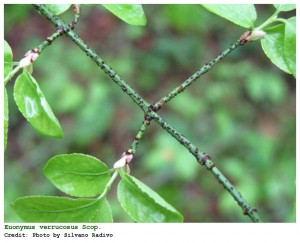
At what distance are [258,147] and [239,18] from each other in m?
1.33

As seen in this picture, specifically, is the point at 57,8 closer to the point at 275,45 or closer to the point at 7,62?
the point at 7,62

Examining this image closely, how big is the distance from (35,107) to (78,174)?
3.5 inches

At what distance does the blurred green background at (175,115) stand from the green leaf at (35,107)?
3.88ft

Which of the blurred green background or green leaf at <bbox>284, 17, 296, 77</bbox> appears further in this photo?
the blurred green background

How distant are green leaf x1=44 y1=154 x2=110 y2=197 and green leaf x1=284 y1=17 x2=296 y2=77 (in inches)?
9.6

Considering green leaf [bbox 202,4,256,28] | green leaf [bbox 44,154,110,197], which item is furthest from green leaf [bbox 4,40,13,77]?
green leaf [bbox 202,4,256,28]

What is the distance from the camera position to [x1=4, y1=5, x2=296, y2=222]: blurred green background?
5.95ft

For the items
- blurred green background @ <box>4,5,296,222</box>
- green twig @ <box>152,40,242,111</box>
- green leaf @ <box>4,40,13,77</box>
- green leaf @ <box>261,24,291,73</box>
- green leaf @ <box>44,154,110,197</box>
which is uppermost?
blurred green background @ <box>4,5,296,222</box>

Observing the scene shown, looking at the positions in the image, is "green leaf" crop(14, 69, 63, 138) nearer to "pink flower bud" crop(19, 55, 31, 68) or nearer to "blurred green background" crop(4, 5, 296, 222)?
"pink flower bud" crop(19, 55, 31, 68)

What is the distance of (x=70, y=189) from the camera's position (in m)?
0.56

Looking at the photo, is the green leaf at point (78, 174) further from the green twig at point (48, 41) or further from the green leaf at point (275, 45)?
the green leaf at point (275, 45)

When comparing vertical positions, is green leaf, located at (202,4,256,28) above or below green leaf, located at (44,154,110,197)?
above

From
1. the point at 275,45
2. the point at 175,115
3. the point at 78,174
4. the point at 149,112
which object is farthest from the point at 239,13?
the point at 175,115
